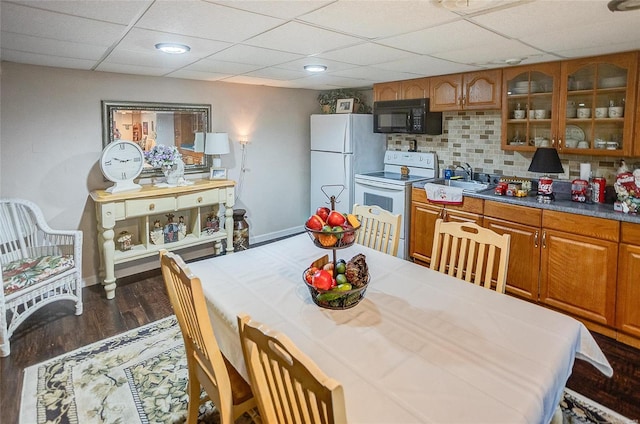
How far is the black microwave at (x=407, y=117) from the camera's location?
13.4ft

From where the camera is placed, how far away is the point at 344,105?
→ 16.0 feet

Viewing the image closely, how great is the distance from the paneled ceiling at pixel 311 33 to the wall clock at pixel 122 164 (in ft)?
2.27

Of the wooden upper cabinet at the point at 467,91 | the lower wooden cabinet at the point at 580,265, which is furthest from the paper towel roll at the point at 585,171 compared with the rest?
the wooden upper cabinet at the point at 467,91

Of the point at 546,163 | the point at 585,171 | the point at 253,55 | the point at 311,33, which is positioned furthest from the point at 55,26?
the point at 585,171

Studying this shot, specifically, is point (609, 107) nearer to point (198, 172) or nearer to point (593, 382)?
point (593, 382)

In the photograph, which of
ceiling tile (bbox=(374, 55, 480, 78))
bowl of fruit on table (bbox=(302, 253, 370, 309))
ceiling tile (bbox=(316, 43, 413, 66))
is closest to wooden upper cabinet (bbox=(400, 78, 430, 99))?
ceiling tile (bbox=(374, 55, 480, 78))

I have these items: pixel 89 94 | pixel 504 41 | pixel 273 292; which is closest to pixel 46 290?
pixel 89 94

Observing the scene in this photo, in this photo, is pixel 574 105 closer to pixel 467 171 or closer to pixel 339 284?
pixel 467 171

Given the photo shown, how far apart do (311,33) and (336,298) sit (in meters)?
1.45

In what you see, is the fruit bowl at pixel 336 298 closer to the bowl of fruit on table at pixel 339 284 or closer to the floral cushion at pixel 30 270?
the bowl of fruit on table at pixel 339 284

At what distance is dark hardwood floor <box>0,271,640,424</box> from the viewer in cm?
224

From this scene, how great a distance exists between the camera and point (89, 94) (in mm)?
3578

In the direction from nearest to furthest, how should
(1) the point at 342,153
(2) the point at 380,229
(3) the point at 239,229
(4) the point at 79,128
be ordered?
(2) the point at 380,229, (4) the point at 79,128, (3) the point at 239,229, (1) the point at 342,153

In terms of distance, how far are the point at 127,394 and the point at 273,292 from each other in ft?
3.74
